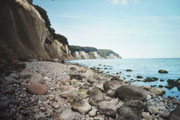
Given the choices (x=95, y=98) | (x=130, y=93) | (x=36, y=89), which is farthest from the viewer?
(x=130, y=93)

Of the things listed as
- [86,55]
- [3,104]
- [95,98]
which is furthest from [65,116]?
[86,55]

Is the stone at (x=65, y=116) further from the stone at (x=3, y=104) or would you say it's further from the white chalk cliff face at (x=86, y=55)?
the white chalk cliff face at (x=86, y=55)

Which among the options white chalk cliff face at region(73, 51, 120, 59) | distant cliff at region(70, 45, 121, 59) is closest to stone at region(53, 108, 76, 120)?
distant cliff at region(70, 45, 121, 59)

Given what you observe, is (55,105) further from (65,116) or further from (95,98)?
(95,98)

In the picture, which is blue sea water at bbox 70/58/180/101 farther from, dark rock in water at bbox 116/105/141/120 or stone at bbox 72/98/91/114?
stone at bbox 72/98/91/114

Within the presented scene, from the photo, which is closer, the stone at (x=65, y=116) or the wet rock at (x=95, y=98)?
the stone at (x=65, y=116)

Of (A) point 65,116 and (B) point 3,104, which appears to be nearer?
(B) point 3,104

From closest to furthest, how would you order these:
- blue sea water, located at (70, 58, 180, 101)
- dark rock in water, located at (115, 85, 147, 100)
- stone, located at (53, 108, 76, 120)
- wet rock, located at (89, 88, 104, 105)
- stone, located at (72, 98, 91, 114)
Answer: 1. stone, located at (53, 108, 76, 120)
2. stone, located at (72, 98, 91, 114)
3. wet rock, located at (89, 88, 104, 105)
4. dark rock in water, located at (115, 85, 147, 100)
5. blue sea water, located at (70, 58, 180, 101)

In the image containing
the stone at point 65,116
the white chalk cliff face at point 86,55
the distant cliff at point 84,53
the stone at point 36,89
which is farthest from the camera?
the white chalk cliff face at point 86,55

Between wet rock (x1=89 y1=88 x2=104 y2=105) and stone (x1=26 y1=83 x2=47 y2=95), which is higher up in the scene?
stone (x1=26 y1=83 x2=47 y2=95)

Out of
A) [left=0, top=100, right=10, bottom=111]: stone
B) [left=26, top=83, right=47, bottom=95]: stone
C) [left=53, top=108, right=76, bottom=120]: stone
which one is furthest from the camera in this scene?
[left=26, top=83, right=47, bottom=95]: stone

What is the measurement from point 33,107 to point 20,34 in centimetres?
1634

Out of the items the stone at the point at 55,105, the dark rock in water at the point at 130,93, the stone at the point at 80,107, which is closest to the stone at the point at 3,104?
the stone at the point at 55,105

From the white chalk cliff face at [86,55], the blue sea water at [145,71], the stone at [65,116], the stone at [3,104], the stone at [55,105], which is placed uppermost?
the white chalk cliff face at [86,55]
